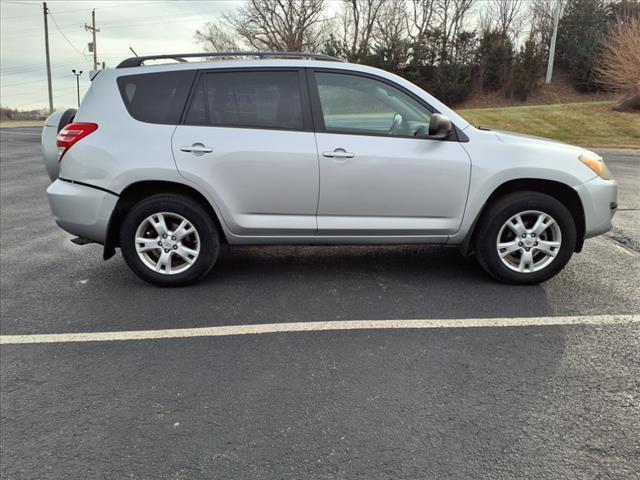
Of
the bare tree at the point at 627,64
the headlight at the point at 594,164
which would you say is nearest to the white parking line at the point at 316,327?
the headlight at the point at 594,164

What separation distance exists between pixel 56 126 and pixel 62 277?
4.53ft

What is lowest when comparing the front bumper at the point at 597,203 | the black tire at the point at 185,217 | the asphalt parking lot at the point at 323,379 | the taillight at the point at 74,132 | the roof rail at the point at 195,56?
the asphalt parking lot at the point at 323,379

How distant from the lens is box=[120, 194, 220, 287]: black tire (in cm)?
433

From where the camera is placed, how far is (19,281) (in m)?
4.76

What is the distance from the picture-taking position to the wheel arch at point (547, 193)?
437 centimetres

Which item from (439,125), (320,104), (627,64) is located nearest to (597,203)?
(439,125)

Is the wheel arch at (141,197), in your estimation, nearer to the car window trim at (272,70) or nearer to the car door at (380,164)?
the car window trim at (272,70)

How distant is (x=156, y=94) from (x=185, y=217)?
1062 millimetres

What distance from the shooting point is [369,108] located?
4.49 m

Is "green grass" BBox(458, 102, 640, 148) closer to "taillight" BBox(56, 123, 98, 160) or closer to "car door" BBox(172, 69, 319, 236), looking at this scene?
"car door" BBox(172, 69, 319, 236)

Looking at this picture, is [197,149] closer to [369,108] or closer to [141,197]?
[141,197]

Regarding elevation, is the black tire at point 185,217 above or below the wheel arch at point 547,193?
below

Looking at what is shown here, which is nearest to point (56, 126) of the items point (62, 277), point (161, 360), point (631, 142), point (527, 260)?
point (62, 277)

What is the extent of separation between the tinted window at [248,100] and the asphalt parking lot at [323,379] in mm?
1397
